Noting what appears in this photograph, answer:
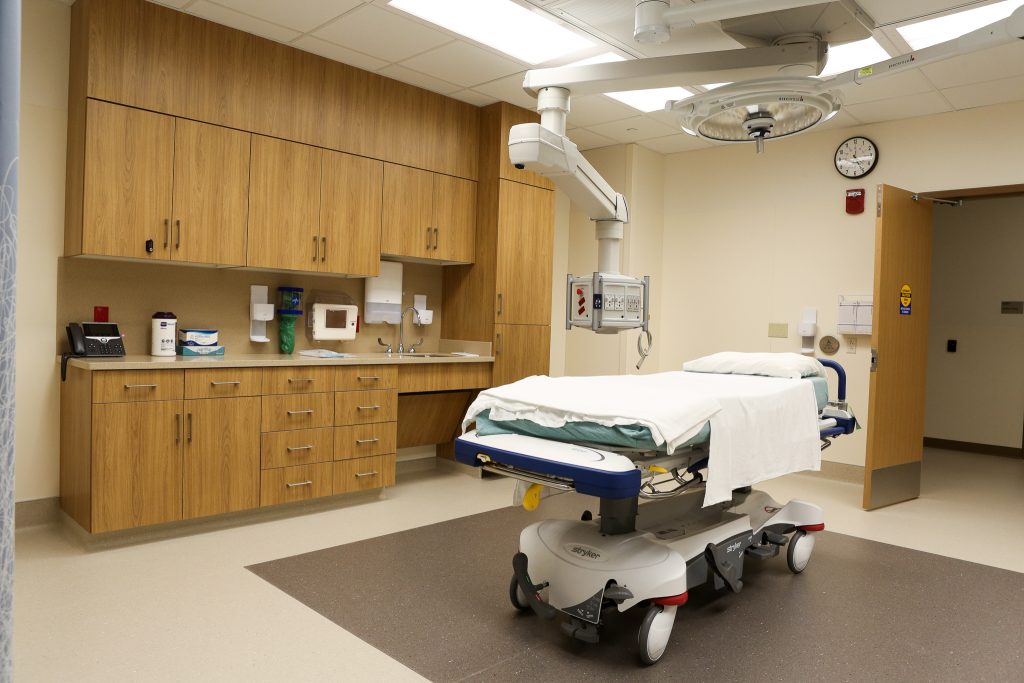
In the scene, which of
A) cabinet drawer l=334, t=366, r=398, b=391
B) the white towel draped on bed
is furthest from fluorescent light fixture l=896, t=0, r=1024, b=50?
cabinet drawer l=334, t=366, r=398, b=391

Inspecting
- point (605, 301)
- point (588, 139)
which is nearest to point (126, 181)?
point (605, 301)

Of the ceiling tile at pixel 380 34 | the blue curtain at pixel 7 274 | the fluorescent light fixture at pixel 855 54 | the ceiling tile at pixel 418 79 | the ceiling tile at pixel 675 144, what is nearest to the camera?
the blue curtain at pixel 7 274

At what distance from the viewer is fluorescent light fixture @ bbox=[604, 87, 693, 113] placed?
4.96m

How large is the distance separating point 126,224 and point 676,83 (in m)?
2.84

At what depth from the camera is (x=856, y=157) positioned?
5496 mm

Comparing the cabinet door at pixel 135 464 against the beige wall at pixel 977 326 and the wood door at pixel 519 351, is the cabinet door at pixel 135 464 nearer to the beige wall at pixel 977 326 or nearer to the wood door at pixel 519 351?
the wood door at pixel 519 351

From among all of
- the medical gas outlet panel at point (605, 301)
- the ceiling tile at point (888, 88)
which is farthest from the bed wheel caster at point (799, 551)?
the ceiling tile at point (888, 88)

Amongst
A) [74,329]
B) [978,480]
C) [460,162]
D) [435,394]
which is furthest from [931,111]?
[74,329]

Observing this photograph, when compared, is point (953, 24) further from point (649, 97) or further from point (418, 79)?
point (418, 79)

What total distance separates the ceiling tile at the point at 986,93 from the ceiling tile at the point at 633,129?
1.99 m

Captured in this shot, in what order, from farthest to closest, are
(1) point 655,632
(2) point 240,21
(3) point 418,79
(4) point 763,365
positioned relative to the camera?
(3) point 418,79
(2) point 240,21
(4) point 763,365
(1) point 655,632

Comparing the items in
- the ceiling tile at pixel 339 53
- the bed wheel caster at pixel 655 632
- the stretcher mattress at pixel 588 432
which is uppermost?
the ceiling tile at pixel 339 53

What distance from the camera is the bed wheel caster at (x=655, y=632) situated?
8.07 ft

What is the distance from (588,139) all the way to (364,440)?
3380mm
